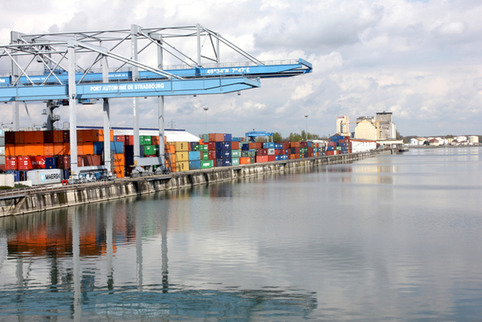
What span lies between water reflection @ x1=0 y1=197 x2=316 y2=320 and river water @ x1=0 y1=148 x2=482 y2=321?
0.20ft

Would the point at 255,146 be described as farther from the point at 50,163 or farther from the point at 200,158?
the point at 50,163

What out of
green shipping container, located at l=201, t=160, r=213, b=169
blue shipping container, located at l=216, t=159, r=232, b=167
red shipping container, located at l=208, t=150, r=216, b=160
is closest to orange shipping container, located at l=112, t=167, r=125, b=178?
green shipping container, located at l=201, t=160, r=213, b=169

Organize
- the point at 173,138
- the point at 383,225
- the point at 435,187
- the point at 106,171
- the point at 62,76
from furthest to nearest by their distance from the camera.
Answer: the point at 173,138, the point at 435,187, the point at 62,76, the point at 106,171, the point at 383,225

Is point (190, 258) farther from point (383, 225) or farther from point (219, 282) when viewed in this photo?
point (383, 225)

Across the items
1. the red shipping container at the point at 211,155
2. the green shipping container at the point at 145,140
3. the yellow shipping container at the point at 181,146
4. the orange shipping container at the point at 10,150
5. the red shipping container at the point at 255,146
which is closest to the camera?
the orange shipping container at the point at 10,150

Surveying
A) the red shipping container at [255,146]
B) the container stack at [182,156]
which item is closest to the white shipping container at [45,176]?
the container stack at [182,156]

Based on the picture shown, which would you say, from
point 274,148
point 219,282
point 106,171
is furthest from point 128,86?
point 274,148

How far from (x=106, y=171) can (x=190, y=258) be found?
26.5 meters

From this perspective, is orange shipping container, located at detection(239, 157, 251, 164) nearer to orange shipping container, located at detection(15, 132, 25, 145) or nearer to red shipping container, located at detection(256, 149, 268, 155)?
red shipping container, located at detection(256, 149, 268, 155)

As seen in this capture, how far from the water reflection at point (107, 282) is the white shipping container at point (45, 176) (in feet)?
37.1

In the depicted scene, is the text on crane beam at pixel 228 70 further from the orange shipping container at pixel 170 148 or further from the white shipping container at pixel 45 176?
the white shipping container at pixel 45 176

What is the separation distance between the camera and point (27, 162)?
45375 millimetres

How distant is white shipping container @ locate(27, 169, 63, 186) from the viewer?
44406 mm

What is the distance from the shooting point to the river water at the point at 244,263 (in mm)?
16953
